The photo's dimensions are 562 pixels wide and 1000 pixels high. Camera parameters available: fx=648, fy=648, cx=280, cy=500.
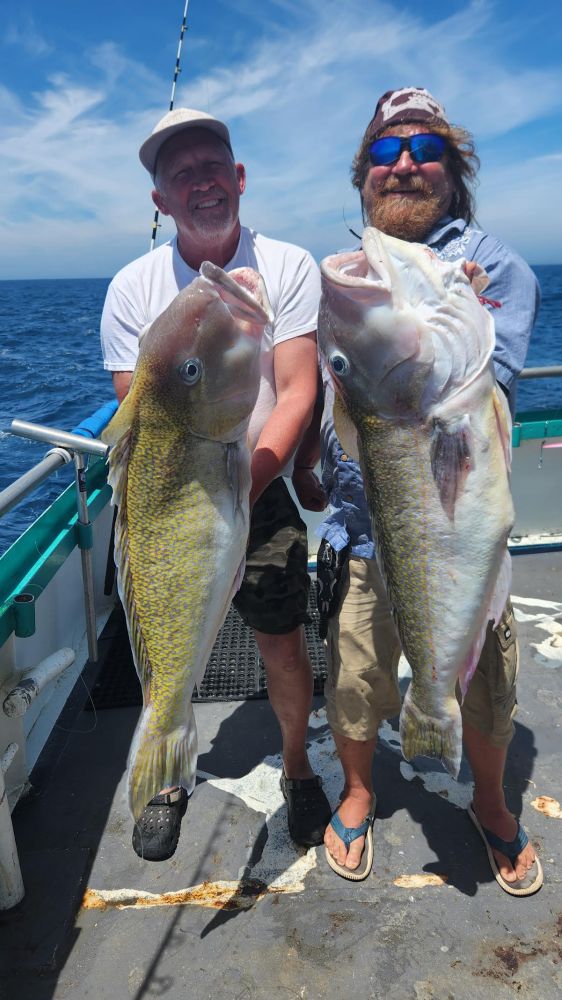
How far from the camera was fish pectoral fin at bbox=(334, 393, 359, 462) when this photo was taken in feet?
6.10

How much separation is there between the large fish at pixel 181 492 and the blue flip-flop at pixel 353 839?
3.34 feet

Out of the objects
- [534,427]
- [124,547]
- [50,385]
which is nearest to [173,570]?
[124,547]

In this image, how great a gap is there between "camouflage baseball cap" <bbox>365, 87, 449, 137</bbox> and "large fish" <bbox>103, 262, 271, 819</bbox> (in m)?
1.03

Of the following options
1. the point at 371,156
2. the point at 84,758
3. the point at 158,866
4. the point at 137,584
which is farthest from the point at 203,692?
the point at 371,156

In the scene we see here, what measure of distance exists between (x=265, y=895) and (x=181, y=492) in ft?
5.67

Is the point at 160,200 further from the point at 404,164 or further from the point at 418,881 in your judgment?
the point at 418,881

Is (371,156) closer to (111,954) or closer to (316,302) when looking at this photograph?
(316,302)

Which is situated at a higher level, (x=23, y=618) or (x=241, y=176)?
(x=241, y=176)

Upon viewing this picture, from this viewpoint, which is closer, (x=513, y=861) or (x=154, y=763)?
(x=154, y=763)

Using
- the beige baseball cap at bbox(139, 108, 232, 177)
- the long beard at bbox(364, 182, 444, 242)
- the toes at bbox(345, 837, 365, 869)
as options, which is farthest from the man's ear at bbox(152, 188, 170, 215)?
the toes at bbox(345, 837, 365, 869)

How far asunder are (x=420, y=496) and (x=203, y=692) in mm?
2459

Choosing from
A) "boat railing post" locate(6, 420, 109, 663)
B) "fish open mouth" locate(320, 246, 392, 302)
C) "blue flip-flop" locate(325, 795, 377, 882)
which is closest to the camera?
"fish open mouth" locate(320, 246, 392, 302)

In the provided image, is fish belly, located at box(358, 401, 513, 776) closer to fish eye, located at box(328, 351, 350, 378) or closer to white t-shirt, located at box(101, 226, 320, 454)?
fish eye, located at box(328, 351, 350, 378)

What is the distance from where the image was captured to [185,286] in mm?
2424
